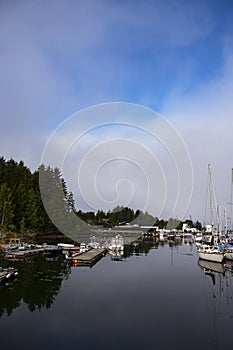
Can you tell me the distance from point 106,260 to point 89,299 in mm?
18250

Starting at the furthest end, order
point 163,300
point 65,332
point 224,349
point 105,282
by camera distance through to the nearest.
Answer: point 105,282
point 163,300
point 65,332
point 224,349

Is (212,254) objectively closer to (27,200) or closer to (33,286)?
(33,286)

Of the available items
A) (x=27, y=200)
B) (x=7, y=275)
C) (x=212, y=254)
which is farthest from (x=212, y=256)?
(x=27, y=200)

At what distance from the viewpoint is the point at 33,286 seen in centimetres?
2283

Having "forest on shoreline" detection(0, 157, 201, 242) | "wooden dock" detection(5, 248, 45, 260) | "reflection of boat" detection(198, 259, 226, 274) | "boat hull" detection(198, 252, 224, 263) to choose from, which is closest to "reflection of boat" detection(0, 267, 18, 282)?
"wooden dock" detection(5, 248, 45, 260)

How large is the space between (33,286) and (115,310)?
7.56 m

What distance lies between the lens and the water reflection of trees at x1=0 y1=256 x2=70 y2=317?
61.3 ft

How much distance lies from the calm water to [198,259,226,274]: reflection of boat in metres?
2.98

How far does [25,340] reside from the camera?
1351 centimetres

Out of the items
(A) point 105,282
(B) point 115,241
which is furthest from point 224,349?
(B) point 115,241

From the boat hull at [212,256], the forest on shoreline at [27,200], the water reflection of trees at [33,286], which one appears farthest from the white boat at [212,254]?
the forest on shoreline at [27,200]

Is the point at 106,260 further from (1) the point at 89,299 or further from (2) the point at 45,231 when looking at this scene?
(2) the point at 45,231

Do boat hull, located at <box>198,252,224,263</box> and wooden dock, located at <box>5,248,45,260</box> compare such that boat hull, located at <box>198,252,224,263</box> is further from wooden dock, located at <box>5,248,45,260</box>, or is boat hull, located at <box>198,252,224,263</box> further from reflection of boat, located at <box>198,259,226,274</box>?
wooden dock, located at <box>5,248,45,260</box>

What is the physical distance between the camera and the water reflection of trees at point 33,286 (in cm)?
1867
